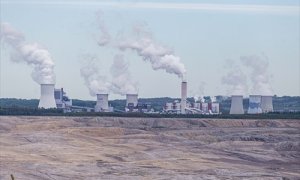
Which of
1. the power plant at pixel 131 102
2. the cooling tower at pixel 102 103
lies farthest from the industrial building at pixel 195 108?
the cooling tower at pixel 102 103

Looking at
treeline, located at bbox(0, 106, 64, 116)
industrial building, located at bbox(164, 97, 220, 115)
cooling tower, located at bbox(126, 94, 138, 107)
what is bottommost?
treeline, located at bbox(0, 106, 64, 116)

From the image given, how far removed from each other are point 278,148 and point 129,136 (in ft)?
54.8

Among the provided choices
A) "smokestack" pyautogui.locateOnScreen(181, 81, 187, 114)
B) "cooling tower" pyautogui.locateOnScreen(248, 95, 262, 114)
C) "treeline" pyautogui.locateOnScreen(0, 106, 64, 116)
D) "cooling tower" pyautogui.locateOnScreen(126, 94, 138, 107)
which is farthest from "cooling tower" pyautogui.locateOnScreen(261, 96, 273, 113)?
"treeline" pyautogui.locateOnScreen(0, 106, 64, 116)

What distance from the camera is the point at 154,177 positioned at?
159ft

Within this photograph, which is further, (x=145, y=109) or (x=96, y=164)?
(x=145, y=109)

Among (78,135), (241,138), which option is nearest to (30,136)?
(78,135)

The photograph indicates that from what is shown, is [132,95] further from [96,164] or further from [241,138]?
[96,164]

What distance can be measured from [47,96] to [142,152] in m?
57.0

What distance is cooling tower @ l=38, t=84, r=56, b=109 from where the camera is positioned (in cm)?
11665

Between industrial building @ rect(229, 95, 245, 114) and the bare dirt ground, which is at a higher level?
industrial building @ rect(229, 95, 245, 114)

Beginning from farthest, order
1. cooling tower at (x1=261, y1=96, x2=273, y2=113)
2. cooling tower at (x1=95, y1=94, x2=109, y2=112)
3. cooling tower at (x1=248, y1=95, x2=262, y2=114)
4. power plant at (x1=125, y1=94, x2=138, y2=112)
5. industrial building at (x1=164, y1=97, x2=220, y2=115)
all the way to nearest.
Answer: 1. cooling tower at (x1=261, y1=96, x2=273, y2=113)
2. industrial building at (x1=164, y1=97, x2=220, y2=115)
3. power plant at (x1=125, y1=94, x2=138, y2=112)
4. cooling tower at (x1=248, y1=95, x2=262, y2=114)
5. cooling tower at (x1=95, y1=94, x2=109, y2=112)

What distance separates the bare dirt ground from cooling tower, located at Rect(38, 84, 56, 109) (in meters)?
10.2

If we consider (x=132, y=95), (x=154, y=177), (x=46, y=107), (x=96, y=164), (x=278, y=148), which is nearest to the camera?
(x=154, y=177)

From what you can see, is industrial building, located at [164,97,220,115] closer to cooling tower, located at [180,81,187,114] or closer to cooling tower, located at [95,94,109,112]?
cooling tower, located at [180,81,187,114]
